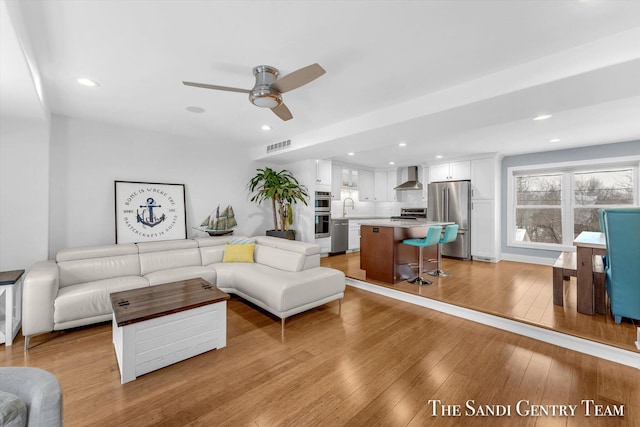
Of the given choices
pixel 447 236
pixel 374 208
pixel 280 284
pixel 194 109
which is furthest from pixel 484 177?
pixel 194 109

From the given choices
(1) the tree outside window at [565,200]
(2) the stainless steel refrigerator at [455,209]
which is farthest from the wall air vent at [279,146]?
(1) the tree outside window at [565,200]

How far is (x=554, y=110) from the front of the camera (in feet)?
8.75

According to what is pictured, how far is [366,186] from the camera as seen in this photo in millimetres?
7355

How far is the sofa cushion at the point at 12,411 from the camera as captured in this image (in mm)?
940

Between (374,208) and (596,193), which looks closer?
(596,193)

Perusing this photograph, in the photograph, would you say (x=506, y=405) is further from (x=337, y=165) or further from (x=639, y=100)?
(x=337, y=165)

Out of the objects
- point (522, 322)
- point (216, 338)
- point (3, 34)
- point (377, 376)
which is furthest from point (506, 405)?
point (3, 34)

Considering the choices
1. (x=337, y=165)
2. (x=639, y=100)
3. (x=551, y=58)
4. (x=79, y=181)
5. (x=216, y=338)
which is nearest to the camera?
(x=551, y=58)

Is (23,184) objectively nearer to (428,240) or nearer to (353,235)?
(428,240)

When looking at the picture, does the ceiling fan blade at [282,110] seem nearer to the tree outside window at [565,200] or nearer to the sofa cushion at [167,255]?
the sofa cushion at [167,255]

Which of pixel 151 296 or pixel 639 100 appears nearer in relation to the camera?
pixel 151 296

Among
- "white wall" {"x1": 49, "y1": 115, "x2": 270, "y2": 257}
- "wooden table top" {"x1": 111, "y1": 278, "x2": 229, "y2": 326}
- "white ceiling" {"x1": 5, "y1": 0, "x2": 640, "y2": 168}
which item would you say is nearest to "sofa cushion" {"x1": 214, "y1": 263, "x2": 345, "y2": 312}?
"wooden table top" {"x1": 111, "y1": 278, "x2": 229, "y2": 326}

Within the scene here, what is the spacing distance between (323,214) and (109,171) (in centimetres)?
378

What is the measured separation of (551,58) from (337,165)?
4535mm
